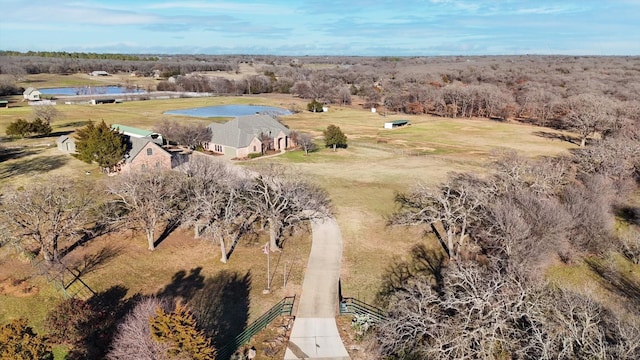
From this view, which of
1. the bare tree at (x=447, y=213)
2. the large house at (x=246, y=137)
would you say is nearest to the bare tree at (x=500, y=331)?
the bare tree at (x=447, y=213)

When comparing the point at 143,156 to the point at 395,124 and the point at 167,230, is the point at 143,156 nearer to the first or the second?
the point at 167,230

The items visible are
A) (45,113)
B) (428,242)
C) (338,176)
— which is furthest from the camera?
(45,113)

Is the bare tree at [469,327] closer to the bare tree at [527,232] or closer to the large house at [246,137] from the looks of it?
the bare tree at [527,232]

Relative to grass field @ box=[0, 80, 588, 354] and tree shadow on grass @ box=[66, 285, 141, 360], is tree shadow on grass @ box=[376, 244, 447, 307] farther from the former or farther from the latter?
tree shadow on grass @ box=[66, 285, 141, 360]

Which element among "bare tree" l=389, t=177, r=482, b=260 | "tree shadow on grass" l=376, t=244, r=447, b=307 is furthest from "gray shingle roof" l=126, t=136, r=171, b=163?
"tree shadow on grass" l=376, t=244, r=447, b=307

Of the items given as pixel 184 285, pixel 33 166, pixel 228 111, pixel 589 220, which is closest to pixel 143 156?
pixel 33 166

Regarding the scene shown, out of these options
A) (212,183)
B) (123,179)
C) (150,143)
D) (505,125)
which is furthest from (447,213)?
(505,125)

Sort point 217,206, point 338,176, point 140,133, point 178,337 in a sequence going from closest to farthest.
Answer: point 178,337
point 217,206
point 338,176
point 140,133
